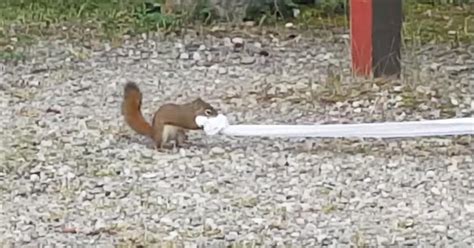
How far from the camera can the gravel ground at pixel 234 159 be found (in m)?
4.35

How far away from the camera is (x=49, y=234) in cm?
432

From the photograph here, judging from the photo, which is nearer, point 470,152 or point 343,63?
point 470,152

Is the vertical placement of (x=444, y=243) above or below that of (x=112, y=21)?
below

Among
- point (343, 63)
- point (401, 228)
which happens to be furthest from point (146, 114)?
point (401, 228)

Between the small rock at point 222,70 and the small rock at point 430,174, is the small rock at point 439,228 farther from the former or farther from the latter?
the small rock at point 222,70

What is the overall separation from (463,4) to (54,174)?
15.6ft

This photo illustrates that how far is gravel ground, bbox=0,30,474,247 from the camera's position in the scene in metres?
4.35

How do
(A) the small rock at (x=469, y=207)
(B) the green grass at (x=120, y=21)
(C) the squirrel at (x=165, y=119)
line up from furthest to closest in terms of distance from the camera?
1. (B) the green grass at (x=120, y=21)
2. (C) the squirrel at (x=165, y=119)
3. (A) the small rock at (x=469, y=207)

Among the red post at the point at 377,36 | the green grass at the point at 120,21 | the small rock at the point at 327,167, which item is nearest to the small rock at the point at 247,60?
the red post at the point at 377,36

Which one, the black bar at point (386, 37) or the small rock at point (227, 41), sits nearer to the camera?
the black bar at point (386, 37)

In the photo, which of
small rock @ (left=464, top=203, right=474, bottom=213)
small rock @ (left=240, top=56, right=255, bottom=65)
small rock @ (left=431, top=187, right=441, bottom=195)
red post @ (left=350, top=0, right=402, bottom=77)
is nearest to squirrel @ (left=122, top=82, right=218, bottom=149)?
small rock @ (left=431, top=187, right=441, bottom=195)

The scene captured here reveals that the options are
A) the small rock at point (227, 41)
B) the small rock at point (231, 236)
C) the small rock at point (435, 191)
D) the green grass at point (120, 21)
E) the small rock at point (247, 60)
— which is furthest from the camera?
the green grass at point (120, 21)

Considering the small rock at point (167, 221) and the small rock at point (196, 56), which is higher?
the small rock at point (196, 56)

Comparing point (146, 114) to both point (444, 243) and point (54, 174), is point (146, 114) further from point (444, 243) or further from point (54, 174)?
point (444, 243)
